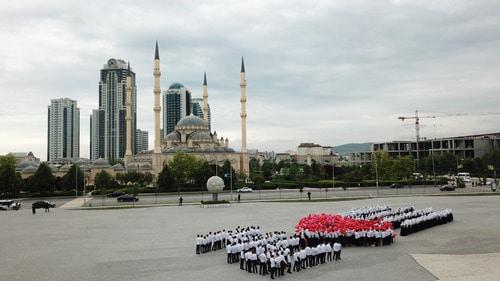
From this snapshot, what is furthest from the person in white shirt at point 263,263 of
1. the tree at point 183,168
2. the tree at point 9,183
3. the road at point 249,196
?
the tree at point 183,168

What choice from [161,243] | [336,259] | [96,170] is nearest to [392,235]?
[336,259]

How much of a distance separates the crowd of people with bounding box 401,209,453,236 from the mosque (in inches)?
2358

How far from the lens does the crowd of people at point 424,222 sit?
23312 millimetres

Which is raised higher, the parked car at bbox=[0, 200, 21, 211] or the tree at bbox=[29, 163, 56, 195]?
the tree at bbox=[29, 163, 56, 195]

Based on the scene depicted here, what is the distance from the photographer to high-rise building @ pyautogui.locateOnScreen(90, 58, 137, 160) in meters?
164

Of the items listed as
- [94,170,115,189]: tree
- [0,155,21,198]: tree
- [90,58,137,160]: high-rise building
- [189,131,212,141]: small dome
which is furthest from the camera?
[90,58,137,160]: high-rise building

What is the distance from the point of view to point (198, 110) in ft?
619

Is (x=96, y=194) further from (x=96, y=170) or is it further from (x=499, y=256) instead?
(x=499, y=256)

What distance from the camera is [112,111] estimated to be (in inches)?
6506

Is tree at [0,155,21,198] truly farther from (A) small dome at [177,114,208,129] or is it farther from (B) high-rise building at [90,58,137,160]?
(B) high-rise building at [90,58,137,160]

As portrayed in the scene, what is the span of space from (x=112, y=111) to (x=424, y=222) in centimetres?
15383

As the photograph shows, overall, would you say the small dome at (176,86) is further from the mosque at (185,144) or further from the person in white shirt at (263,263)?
the person in white shirt at (263,263)

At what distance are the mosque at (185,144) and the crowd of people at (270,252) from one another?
214 ft

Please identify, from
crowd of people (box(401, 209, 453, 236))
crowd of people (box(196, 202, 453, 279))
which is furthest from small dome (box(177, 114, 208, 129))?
crowd of people (box(401, 209, 453, 236))
